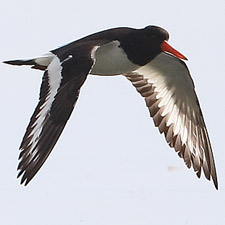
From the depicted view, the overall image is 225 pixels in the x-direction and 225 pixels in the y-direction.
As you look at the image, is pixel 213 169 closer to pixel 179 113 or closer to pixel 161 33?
pixel 179 113

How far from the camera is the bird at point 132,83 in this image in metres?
8.57

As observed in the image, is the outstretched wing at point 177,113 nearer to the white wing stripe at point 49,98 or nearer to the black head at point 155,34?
the black head at point 155,34

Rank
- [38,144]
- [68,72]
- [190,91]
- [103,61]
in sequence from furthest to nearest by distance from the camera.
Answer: [190,91], [103,61], [68,72], [38,144]

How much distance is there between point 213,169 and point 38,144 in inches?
126

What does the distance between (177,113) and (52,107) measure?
2.93m

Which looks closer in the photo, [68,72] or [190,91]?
[68,72]

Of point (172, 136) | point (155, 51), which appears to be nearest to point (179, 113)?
point (172, 136)

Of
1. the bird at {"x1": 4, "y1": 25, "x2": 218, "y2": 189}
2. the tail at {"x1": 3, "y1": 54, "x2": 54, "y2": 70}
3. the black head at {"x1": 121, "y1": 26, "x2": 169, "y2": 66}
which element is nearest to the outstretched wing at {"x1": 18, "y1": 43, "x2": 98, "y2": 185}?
the bird at {"x1": 4, "y1": 25, "x2": 218, "y2": 189}

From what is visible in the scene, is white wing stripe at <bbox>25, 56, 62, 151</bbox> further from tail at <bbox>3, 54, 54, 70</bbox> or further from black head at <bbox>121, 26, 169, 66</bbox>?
black head at <bbox>121, 26, 169, 66</bbox>

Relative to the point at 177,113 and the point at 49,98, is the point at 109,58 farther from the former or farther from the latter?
the point at 177,113

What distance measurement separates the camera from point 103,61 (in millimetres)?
10008

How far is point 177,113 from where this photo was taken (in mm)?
11336

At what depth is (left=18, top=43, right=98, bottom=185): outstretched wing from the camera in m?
8.38

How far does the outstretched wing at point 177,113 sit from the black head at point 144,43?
2.79 ft
